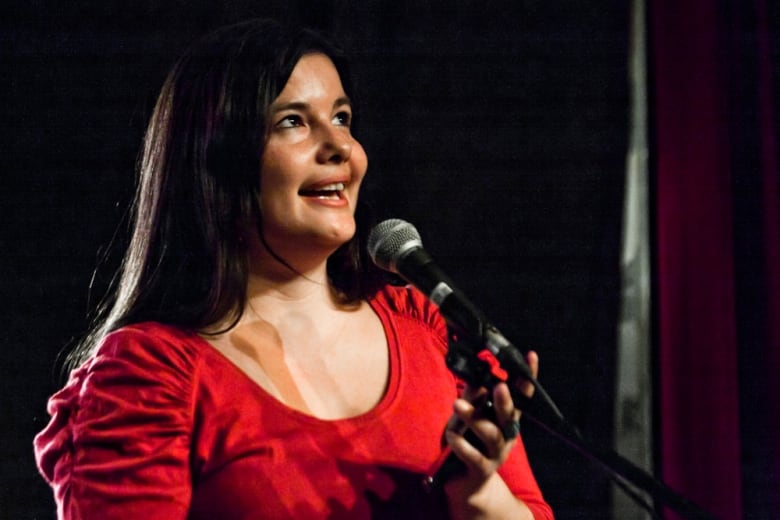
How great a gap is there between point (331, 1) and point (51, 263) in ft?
2.88

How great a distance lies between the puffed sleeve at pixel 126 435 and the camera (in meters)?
1.21

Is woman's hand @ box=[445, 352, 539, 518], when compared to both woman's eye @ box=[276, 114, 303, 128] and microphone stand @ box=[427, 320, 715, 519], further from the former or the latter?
woman's eye @ box=[276, 114, 303, 128]

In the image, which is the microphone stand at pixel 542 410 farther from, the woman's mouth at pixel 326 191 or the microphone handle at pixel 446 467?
the woman's mouth at pixel 326 191

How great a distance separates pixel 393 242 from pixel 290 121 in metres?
0.38

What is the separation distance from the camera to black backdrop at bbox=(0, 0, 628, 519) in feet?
6.66

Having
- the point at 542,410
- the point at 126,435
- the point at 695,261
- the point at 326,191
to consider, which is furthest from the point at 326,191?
the point at 695,261

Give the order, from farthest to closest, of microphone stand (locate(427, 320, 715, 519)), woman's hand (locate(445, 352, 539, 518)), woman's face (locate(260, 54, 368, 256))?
woman's face (locate(260, 54, 368, 256)) < woman's hand (locate(445, 352, 539, 518)) < microphone stand (locate(427, 320, 715, 519))

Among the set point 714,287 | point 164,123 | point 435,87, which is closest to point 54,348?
point 164,123

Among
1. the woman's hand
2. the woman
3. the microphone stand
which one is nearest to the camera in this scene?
the microphone stand

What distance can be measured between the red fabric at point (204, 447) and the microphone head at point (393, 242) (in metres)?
0.29

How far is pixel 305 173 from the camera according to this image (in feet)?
4.56

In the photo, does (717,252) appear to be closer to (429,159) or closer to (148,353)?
(429,159)

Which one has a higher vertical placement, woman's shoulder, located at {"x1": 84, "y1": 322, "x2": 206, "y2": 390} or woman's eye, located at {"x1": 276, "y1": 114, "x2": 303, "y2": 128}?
woman's eye, located at {"x1": 276, "y1": 114, "x2": 303, "y2": 128}

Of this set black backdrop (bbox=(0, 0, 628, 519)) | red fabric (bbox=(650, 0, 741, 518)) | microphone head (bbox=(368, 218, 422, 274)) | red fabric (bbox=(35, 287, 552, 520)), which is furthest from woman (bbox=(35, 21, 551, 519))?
red fabric (bbox=(650, 0, 741, 518))
